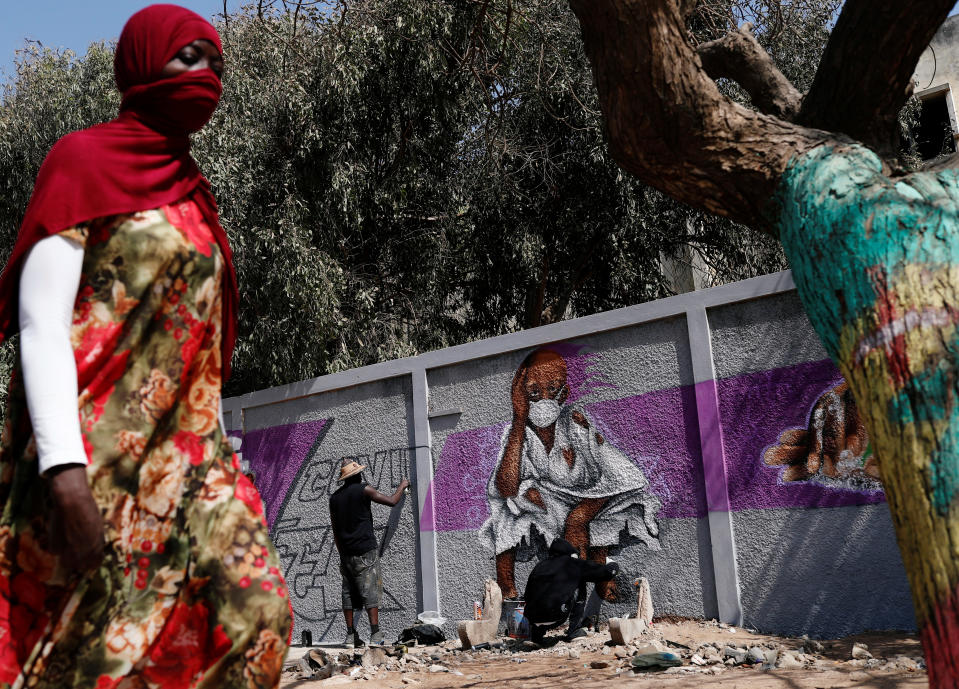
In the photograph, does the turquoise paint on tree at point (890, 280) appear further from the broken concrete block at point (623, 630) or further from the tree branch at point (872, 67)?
the broken concrete block at point (623, 630)

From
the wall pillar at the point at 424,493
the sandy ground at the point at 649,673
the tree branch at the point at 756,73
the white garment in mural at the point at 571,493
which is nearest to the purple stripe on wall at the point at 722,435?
the white garment in mural at the point at 571,493

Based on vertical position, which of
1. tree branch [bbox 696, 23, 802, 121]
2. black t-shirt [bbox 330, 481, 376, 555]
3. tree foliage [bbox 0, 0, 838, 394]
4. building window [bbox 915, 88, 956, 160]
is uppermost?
building window [bbox 915, 88, 956, 160]

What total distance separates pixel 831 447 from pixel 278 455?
218 inches

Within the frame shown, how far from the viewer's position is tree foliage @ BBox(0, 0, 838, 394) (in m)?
10.6

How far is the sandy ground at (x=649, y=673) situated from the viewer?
494cm

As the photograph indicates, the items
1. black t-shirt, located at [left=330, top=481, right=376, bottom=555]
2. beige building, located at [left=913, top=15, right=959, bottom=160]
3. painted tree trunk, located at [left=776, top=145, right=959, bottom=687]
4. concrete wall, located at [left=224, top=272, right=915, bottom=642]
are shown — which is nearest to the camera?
painted tree trunk, located at [left=776, top=145, right=959, bottom=687]

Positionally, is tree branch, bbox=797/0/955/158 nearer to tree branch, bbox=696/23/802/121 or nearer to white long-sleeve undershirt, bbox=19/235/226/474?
tree branch, bbox=696/23/802/121

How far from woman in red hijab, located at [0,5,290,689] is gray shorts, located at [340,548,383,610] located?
6.22 metres

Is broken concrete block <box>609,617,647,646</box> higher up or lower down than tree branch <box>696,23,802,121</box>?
lower down

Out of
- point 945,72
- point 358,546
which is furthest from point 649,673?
point 945,72

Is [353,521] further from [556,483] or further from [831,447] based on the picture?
[831,447]

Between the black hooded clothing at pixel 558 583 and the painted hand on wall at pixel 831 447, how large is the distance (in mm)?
1449

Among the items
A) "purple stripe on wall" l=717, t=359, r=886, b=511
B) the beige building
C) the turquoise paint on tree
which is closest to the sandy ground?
"purple stripe on wall" l=717, t=359, r=886, b=511

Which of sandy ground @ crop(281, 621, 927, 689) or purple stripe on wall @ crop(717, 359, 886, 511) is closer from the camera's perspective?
sandy ground @ crop(281, 621, 927, 689)
